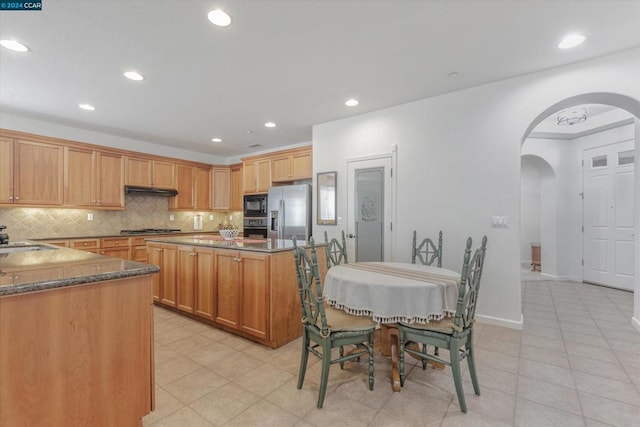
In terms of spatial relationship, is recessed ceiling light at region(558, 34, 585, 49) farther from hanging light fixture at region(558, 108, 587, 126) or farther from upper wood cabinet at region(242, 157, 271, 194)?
upper wood cabinet at region(242, 157, 271, 194)

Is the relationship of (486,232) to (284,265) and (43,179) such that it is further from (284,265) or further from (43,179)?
(43,179)

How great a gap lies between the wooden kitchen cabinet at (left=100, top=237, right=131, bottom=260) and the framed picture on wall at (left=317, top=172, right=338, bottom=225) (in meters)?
3.17

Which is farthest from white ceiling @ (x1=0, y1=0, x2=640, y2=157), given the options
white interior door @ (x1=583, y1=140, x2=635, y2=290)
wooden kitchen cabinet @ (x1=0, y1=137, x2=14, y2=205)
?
white interior door @ (x1=583, y1=140, x2=635, y2=290)

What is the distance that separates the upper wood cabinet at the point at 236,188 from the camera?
21.0ft

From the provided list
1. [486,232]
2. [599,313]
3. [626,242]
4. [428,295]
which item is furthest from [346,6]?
[626,242]

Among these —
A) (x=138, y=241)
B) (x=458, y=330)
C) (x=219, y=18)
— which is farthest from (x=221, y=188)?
(x=458, y=330)

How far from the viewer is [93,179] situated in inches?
183

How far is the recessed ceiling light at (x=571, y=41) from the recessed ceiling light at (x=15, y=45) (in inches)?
174

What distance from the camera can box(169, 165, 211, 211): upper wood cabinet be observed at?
19.3 feet

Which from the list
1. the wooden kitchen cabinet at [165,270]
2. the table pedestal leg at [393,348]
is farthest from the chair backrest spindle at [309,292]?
the wooden kitchen cabinet at [165,270]

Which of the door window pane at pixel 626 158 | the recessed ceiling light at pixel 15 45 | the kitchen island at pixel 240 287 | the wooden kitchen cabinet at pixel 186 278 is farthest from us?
the door window pane at pixel 626 158

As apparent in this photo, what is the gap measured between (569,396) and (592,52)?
2840 mm

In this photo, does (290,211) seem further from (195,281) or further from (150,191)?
(150,191)

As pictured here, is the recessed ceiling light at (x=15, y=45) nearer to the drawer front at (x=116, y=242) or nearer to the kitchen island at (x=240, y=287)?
the kitchen island at (x=240, y=287)
